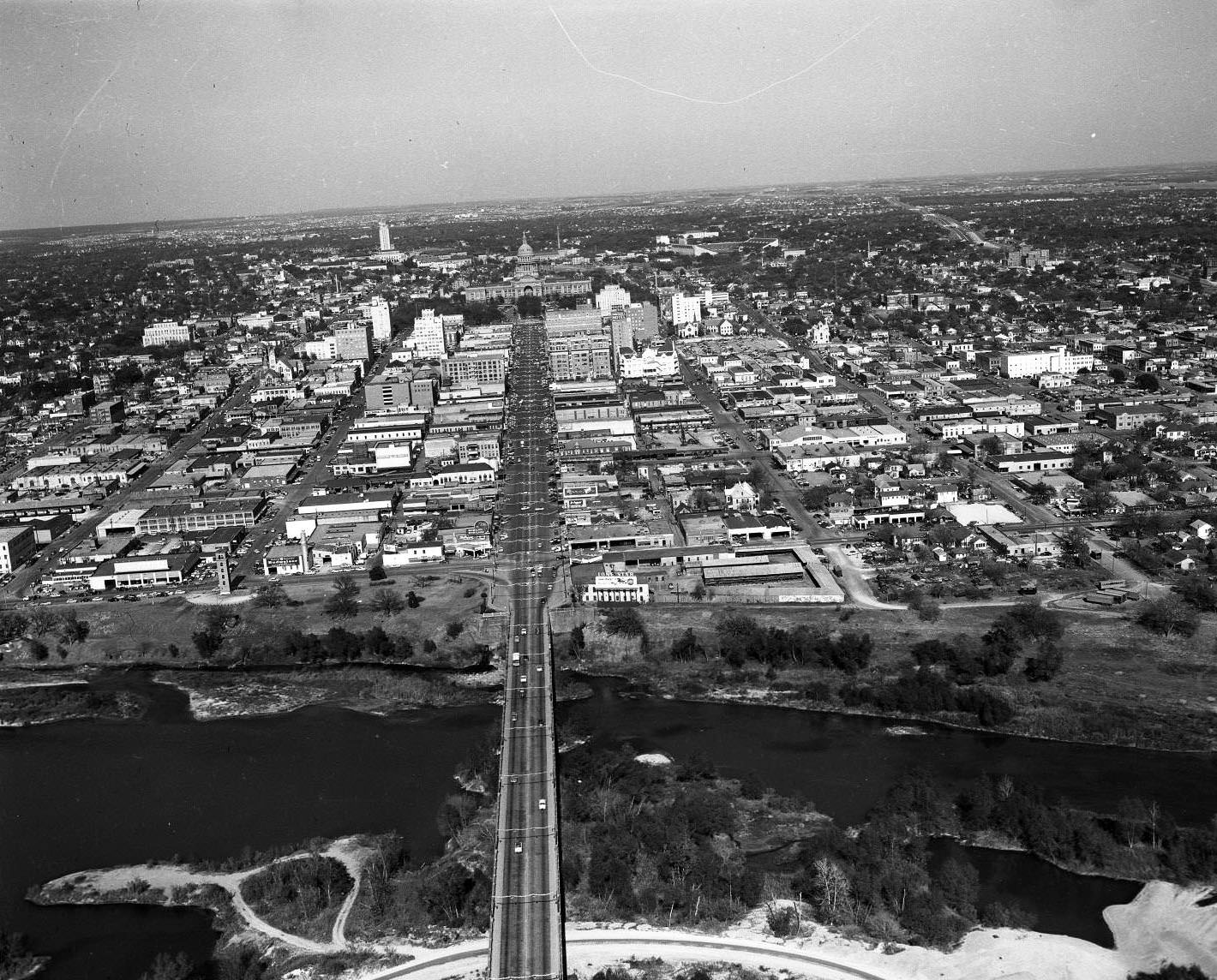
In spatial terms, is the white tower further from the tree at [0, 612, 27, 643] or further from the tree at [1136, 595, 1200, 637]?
the tree at [1136, 595, 1200, 637]

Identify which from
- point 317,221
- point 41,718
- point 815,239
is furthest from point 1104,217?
point 317,221

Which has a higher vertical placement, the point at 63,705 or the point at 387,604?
the point at 387,604

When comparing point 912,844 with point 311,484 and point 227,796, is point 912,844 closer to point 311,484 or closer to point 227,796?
point 227,796

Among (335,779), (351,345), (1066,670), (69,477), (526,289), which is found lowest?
(335,779)

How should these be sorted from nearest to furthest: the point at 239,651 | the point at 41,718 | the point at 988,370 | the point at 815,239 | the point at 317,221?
1. the point at 41,718
2. the point at 239,651
3. the point at 988,370
4. the point at 815,239
5. the point at 317,221

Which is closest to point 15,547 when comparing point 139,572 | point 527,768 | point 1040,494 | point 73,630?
point 139,572

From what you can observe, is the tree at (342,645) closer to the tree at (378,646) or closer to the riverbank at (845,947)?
the tree at (378,646)

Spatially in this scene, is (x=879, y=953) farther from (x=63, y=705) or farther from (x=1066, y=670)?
(x=63, y=705)

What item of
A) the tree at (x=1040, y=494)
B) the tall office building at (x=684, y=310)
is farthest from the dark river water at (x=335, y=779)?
the tall office building at (x=684, y=310)
